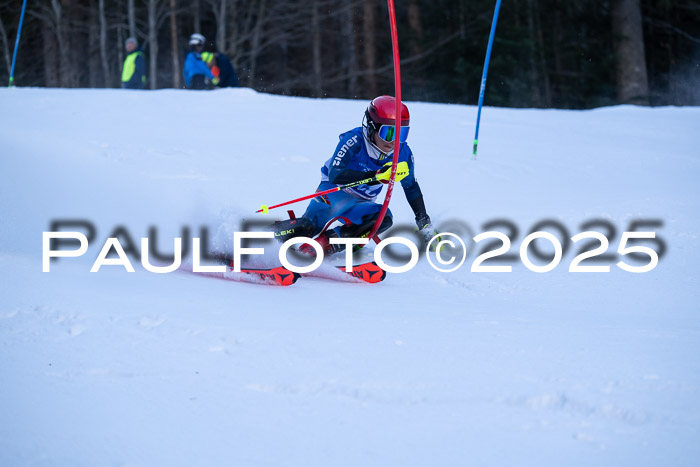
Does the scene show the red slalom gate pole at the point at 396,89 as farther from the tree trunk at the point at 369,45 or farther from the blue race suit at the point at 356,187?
the tree trunk at the point at 369,45

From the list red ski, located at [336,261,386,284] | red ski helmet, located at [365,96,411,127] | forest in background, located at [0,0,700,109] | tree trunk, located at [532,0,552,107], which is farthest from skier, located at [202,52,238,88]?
tree trunk, located at [532,0,552,107]

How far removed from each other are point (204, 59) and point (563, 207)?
7.79 m

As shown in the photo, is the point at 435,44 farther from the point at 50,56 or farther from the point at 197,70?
the point at 50,56

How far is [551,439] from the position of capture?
2463mm

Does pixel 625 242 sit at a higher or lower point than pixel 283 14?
lower

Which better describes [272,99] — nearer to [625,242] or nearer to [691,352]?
[625,242]

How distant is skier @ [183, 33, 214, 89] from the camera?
12.5 meters

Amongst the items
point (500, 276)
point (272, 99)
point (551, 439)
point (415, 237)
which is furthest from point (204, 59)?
point (551, 439)

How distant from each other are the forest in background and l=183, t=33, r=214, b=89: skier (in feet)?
30.3

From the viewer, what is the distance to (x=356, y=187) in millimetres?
5461

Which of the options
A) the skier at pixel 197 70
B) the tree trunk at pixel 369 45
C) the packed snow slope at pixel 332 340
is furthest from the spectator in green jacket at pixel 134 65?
the tree trunk at pixel 369 45

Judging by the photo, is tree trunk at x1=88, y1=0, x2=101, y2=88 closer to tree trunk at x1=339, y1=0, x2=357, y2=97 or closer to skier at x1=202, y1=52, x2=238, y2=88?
tree trunk at x1=339, y1=0, x2=357, y2=97

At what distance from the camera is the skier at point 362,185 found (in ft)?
16.7

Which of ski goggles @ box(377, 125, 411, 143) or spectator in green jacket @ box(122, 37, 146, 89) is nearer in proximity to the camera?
ski goggles @ box(377, 125, 411, 143)
